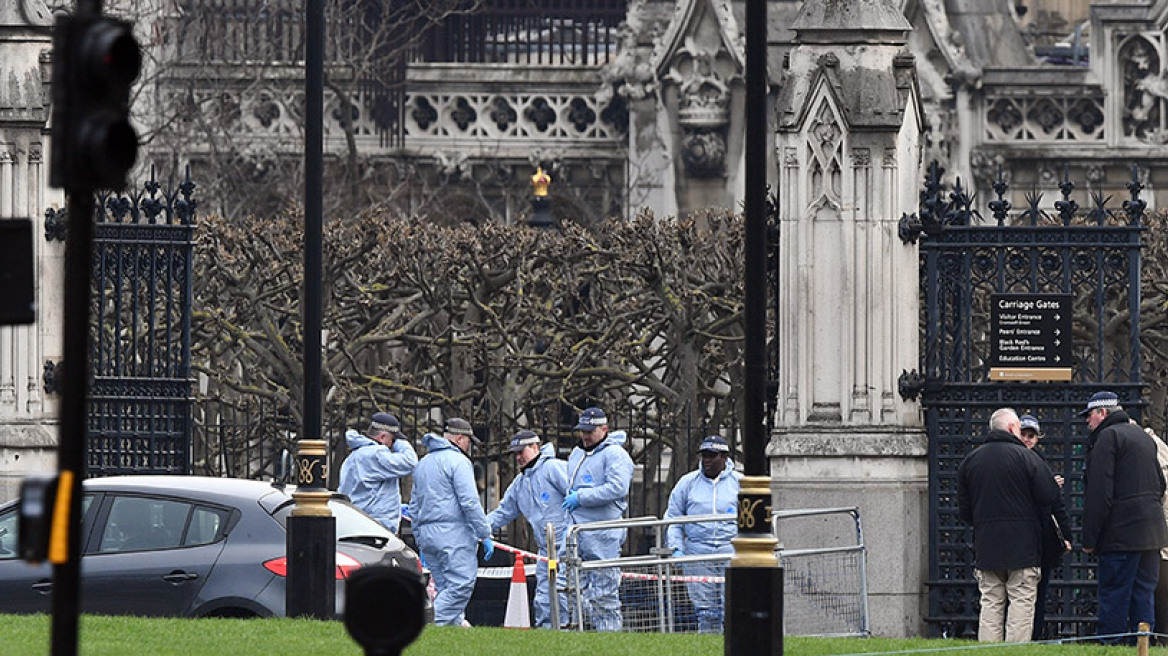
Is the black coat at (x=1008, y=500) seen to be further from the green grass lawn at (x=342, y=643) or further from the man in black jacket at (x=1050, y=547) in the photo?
the green grass lawn at (x=342, y=643)

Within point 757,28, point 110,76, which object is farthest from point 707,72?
point 110,76

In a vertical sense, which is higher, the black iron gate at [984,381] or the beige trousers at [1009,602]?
the black iron gate at [984,381]

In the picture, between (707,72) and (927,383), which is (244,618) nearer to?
(927,383)

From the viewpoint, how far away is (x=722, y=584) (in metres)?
17.2

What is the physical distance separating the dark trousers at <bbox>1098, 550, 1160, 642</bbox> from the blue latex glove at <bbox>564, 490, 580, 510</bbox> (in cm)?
370

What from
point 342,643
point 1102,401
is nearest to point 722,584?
point 1102,401

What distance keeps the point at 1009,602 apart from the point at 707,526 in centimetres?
227

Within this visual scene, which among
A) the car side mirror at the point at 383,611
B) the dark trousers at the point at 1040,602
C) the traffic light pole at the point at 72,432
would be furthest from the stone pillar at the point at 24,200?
the car side mirror at the point at 383,611

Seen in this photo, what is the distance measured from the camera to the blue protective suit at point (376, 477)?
806 inches

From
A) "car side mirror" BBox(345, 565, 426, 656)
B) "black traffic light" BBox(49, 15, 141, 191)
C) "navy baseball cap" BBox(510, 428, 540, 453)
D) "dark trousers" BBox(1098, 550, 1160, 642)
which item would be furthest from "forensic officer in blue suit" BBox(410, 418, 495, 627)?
"black traffic light" BBox(49, 15, 141, 191)

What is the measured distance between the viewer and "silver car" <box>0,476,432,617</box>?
16094 millimetres

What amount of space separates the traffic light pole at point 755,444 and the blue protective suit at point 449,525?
701 centimetres

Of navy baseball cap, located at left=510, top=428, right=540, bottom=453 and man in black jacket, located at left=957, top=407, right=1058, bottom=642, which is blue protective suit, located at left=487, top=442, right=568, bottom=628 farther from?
man in black jacket, located at left=957, top=407, right=1058, bottom=642

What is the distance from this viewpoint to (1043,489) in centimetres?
1684
